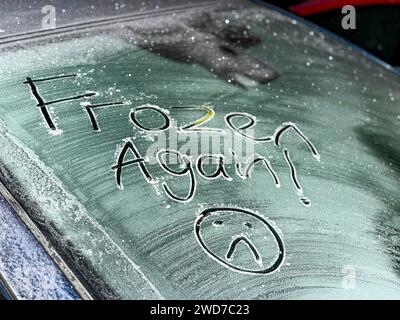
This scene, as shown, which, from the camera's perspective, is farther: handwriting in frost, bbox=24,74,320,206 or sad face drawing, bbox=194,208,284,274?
handwriting in frost, bbox=24,74,320,206

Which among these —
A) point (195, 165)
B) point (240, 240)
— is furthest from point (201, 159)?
point (240, 240)

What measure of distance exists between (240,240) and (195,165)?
0.19 meters

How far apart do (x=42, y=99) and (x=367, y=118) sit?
2.73 feet

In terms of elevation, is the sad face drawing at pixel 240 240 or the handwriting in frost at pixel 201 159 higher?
the handwriting in frost at pixel 201 159

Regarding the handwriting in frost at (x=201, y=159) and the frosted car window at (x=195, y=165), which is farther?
the handwriting in frost at (x=201, y=159)

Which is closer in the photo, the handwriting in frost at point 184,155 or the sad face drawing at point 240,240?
the sad face drawing at point 240,240

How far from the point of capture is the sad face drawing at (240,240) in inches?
34.2

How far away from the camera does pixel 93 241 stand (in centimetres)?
81

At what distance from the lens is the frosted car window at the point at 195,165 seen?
32.9 inches

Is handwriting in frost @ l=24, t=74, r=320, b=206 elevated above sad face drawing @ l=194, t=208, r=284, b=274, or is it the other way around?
handwriting in frost @ l=24, t=74, r=320, b=206

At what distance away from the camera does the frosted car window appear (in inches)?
32.9

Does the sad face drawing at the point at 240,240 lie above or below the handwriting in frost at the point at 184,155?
below
